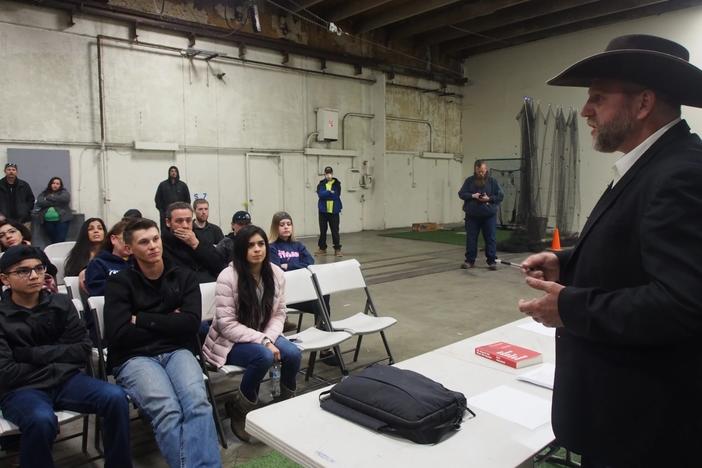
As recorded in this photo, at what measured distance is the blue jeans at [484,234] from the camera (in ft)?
24.8

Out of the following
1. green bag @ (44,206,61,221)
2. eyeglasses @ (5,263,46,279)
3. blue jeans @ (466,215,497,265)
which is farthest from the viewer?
green bag @ (44,206,61,221)

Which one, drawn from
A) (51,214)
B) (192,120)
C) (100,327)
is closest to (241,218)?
(100,327)

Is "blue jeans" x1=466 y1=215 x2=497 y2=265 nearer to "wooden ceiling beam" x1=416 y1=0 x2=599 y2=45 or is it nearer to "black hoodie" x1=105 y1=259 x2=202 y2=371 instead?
"black hoodie" x1=105 y1=259 x2=202 y2=371

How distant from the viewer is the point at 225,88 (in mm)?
10117

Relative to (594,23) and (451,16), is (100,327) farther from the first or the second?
(594,23)

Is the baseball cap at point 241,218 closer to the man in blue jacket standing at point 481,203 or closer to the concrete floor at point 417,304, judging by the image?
the concrete floor at point 417,304

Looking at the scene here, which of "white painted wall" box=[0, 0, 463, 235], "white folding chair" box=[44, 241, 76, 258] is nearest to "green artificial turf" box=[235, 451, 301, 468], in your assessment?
"white folding chair" box=[44, 241, 76, 258]

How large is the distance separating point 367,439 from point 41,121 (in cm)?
863

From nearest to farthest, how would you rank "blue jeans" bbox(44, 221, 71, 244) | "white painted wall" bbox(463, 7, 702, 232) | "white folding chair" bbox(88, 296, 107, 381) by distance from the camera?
"white folding chair" bbox(88, 296, 107, 381), "blue jeans" bbox(44, 221, 71, 244), "white painted wall" bbox(463, 7, 702, 232)

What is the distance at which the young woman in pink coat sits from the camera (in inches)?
114

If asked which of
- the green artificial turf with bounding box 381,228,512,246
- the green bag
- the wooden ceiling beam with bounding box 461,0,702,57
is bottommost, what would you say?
the green artificial turf with bounding box 381,228,512,246

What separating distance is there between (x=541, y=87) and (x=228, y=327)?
12069 mm

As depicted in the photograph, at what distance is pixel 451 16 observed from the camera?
1133cm

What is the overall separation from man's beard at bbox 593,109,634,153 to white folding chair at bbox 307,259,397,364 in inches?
101
